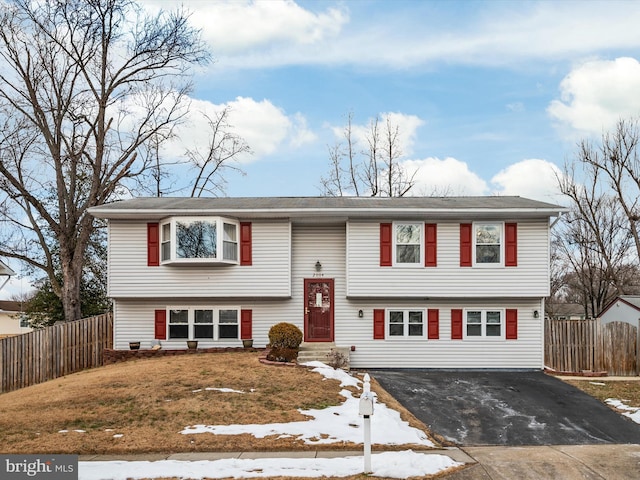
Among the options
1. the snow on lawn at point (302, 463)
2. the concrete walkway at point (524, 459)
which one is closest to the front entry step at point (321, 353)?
the snow on lawn at point (302, 463)

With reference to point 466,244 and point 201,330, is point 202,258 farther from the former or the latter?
point 466,244

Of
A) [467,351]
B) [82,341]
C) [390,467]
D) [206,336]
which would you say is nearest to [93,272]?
[82,341]

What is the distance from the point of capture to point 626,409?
1346 centimetres

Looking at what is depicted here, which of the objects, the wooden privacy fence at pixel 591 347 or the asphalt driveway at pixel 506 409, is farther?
the wooden privacy fence at pixel 591 347

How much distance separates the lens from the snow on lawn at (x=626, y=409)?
1285 centimetres

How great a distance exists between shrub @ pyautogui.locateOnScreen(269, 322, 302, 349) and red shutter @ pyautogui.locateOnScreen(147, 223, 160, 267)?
469 cm

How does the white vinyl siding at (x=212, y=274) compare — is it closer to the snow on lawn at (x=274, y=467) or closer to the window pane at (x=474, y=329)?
the window pane at (x=474, y=329)

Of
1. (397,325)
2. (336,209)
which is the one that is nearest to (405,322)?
(397,325)

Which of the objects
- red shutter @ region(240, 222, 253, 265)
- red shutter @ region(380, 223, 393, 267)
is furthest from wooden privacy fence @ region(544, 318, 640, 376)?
red shutter @ region(240, 222, 253, 265)

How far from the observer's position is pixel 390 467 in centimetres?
845

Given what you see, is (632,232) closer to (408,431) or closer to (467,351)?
(467,351)

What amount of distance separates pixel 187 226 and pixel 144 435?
8.49m

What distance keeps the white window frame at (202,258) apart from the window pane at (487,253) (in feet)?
25.7

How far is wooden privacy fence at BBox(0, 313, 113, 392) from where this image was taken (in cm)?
1702
